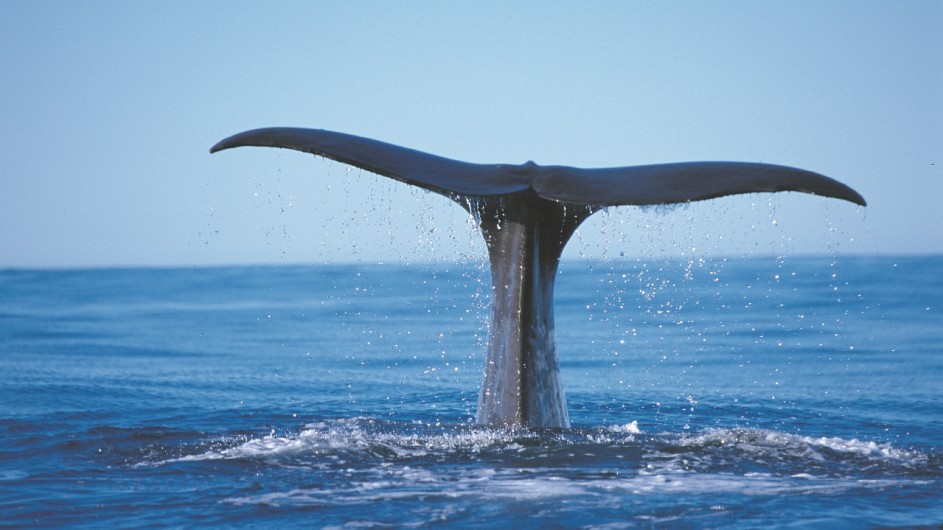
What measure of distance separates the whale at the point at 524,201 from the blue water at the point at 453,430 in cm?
32

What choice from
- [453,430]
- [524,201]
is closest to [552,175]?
[524,201]

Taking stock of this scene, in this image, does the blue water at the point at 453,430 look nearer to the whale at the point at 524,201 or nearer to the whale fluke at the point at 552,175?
the whale at the point at 524,201

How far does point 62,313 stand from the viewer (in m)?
27.5

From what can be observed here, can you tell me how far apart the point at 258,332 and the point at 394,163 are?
15.7m

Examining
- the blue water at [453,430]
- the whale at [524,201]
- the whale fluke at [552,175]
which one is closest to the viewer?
the blue water at [453,430]

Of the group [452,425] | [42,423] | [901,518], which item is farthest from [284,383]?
[901,518]

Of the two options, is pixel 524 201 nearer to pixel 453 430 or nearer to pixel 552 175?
pixel 552 175

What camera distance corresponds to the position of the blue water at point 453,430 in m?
5.87

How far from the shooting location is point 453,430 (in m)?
8.08

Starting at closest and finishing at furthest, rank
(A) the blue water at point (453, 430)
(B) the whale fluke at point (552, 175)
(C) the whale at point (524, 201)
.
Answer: (A) the blue water at point (453, 430)
(B) the whale fluke at point (552, 175)
(C) the whale at point (524, 201)

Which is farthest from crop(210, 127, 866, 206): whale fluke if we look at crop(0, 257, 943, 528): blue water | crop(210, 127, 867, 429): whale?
crop(0, 257, 943, 528): blue water

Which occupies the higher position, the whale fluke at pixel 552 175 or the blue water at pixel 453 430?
the whale fluke at pixel 552 175

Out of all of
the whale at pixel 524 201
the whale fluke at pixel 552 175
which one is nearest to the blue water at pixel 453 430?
the whale at pixel 524 201

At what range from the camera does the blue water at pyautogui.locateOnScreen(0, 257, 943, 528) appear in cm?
587
